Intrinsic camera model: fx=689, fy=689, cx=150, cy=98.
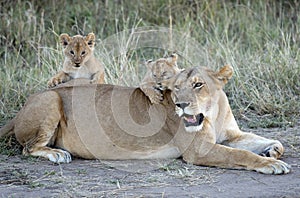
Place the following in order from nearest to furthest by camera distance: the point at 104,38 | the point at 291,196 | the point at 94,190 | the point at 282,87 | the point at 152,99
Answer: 1. the point at 291,196
2. the point at 94,190
3. the point at 152,99
4. the point at 282,87
5. the point at 104,38

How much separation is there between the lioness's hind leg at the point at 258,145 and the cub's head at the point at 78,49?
1.56 metres

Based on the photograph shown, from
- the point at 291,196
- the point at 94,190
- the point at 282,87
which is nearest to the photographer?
the point at 291,196

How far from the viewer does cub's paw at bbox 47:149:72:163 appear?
480cm

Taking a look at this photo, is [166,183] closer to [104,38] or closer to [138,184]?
[138,184]

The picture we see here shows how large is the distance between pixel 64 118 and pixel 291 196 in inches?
73.1

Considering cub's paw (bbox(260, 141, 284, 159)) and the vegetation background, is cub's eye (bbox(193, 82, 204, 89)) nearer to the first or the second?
cub's paw (bbox(260, 141, 284, 159))

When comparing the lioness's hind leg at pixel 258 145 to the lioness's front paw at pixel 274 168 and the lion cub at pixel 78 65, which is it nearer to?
the lioness's front paw at pixel 274 168

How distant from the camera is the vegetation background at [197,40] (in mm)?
6242

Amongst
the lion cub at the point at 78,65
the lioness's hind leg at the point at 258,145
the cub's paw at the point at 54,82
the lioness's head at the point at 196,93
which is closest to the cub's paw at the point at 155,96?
the lioness's head at the point at 196,93

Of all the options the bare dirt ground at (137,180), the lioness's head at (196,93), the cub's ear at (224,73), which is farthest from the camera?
the cub's ear at (224,73)

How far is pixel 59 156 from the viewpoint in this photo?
4812 mm

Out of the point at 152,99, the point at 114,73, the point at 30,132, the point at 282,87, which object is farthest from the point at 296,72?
the point at 30,132

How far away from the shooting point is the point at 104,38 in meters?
8.42

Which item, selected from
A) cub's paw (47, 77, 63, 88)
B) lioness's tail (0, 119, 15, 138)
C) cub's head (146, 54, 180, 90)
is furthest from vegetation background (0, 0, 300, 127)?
cub's head (146, 54, 180, 90)
